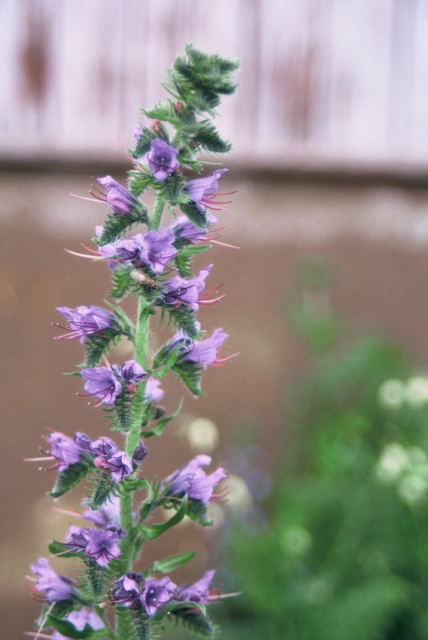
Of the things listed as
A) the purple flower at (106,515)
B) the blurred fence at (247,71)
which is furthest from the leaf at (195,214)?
→ the blurred fence at (247,71)

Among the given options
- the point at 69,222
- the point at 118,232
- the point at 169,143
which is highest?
the point at 169,143

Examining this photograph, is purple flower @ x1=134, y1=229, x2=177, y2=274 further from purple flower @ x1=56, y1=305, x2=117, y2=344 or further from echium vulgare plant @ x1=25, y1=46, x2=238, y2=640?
purple flower @ x1=56, y1=305, x2=117, y2=344

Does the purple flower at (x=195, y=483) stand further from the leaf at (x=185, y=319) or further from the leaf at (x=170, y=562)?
the leaf at (x=185, y=319)

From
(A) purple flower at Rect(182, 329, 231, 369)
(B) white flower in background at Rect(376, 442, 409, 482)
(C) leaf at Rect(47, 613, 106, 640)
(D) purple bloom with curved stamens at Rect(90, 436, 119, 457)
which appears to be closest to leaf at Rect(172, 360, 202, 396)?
(A) purple flower at Rect(182, 329, 231, 369)

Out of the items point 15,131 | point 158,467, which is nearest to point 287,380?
point 158,467

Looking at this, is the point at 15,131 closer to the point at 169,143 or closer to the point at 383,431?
the point at 383,431
